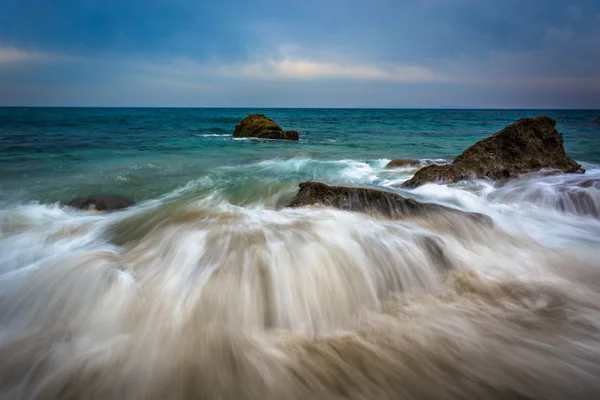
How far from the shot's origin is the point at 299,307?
3332 mm

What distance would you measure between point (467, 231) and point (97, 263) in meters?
5.04

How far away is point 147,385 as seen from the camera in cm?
240

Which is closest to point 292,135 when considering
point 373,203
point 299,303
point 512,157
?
point 512,157

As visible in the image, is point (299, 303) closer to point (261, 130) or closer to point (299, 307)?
point (299, 307)

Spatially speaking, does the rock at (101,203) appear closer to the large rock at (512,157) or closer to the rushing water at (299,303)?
the rushing water at (299,303)

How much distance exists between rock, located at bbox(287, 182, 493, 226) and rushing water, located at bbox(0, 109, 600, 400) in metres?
0.16

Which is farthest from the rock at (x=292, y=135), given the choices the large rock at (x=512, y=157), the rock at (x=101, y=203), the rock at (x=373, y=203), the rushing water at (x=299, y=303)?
the rock at (x=373, y=203)

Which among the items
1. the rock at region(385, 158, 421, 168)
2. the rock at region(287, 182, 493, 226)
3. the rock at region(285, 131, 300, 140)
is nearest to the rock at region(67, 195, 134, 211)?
the rock at region(287, 182, 493, 226)

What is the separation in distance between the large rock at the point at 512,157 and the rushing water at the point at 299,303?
1.65 meters

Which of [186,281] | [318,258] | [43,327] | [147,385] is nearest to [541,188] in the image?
[318,258]

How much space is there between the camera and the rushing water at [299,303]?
2459 millimetres

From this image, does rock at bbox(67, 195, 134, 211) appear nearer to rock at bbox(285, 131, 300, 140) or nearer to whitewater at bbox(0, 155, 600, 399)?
whitewater at bbox(0, 155, 600, 399)

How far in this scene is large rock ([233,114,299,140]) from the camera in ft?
72.8

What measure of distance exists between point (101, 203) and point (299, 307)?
5.50 metres
